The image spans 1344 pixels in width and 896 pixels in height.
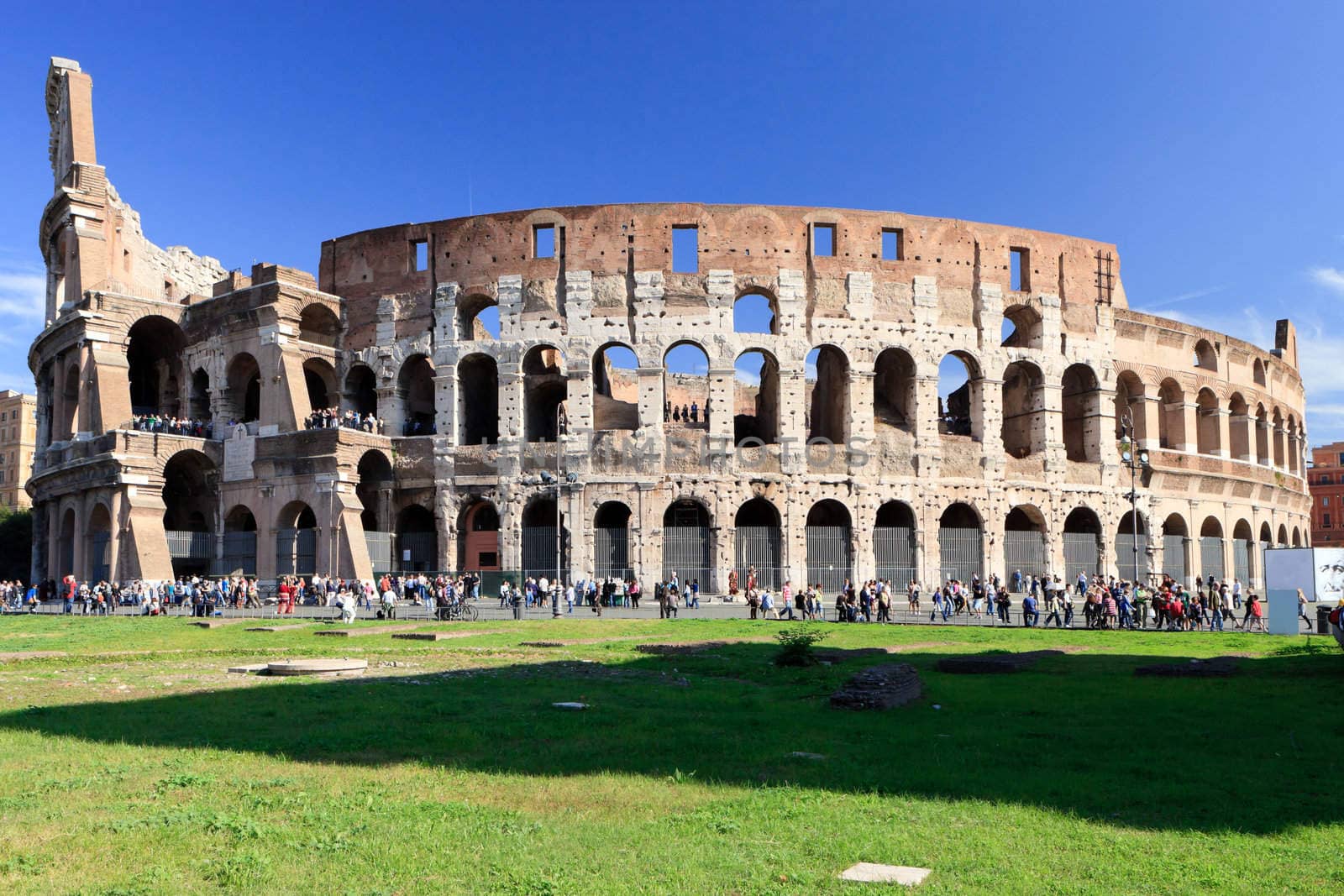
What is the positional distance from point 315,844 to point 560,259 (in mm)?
32708

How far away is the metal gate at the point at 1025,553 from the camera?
127ft

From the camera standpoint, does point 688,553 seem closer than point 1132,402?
Yes

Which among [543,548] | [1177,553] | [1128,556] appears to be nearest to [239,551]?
[543,548]

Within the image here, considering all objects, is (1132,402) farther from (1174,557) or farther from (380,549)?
(380,549)

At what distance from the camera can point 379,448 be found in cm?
3769

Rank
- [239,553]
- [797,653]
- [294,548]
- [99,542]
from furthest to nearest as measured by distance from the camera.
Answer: [239,553]
[99,542]
[294,548]
[797,653]

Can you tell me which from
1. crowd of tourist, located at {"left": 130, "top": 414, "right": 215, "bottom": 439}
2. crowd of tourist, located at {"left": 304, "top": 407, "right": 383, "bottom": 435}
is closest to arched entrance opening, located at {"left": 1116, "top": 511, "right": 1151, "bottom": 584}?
crowd of tourist, located at {"left": 304, "top": 407, "right": 383, "bottom": 435}

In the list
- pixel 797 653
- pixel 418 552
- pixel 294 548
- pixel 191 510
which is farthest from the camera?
pixel 191 510

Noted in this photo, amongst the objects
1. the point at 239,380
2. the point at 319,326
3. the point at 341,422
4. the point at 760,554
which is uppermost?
the point at 319,326

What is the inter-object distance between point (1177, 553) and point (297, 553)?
3298 centimetres

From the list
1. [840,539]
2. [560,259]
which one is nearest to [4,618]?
[560,259]

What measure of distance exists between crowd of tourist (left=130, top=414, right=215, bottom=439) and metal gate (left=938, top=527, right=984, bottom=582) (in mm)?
26802

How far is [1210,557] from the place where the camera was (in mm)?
42719

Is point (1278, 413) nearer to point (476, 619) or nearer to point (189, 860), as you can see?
point (476, 619)
